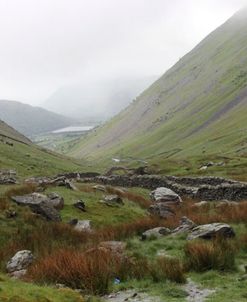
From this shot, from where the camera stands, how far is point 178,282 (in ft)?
46.1

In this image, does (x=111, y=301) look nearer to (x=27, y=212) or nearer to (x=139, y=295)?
(x=139, y=295)

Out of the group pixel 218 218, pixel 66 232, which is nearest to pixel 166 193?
pixel 218 218

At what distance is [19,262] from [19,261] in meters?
0.07

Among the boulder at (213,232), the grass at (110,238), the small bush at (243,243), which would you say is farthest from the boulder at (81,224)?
the small bush at (243,243)

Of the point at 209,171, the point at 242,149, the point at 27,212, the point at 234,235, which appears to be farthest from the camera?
the point at 242,149

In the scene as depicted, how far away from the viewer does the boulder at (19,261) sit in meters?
16.5

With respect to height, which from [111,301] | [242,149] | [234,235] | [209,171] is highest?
[242,149]

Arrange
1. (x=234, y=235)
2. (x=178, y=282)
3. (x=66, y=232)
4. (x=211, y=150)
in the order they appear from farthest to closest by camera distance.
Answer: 1. (x=211, y=150)
2. (x=66, y=232)
3. (x=234, y=235)
4. (x=178, y=282)

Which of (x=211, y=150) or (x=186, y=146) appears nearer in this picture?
(x=211, y=150)

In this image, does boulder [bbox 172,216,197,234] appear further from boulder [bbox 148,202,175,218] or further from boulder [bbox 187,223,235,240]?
boulder [bbox 148,202,175,218]

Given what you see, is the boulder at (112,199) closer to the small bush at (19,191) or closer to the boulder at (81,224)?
the small bush at (19,191)

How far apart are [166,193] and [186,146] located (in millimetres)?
154436

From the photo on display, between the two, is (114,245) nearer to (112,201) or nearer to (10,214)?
(10,214)

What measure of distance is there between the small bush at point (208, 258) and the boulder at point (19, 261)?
5254 millimetres
